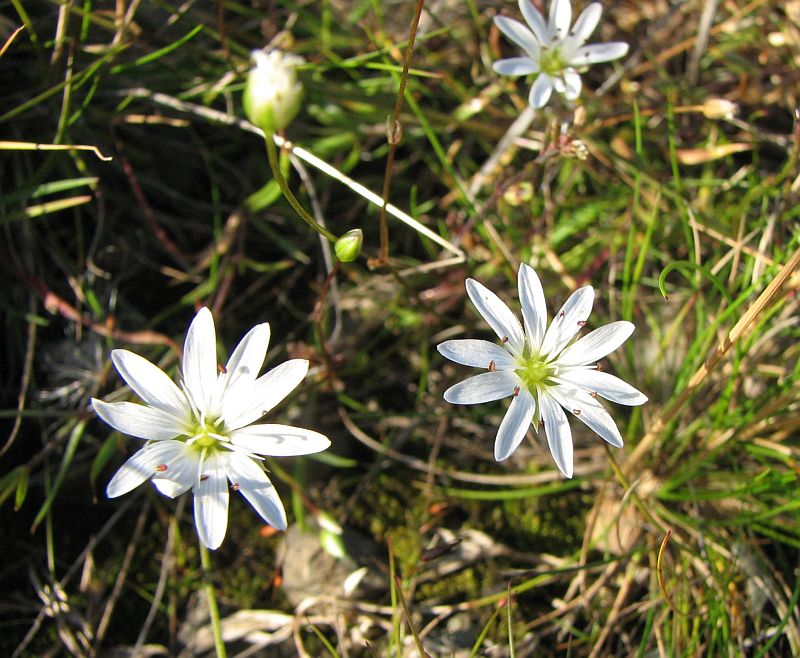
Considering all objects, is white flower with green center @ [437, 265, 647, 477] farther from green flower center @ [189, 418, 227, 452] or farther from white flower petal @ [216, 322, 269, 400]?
green flower center @ [189, 418, 227, 452]

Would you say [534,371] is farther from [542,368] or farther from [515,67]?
[515,67]

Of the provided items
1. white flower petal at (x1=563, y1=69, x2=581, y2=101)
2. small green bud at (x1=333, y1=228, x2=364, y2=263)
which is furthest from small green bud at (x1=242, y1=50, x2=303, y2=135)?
white flower petal at (x1=563, y1=69, x2=581, y2=101)

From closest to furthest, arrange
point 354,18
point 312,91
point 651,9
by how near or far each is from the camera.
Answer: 1. point 312,91
2. point 354,18
3. point 651,9

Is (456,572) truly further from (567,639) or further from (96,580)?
(96,580)

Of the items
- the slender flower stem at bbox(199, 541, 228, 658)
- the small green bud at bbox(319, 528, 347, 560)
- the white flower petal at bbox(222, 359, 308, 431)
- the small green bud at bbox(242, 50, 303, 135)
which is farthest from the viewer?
the small green bud at bbox(319, 528, 347, 560)

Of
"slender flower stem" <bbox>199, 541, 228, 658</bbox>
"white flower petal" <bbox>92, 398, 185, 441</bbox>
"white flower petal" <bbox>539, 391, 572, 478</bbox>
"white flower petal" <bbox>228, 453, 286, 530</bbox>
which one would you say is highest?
"white flower petal" <bbox>539, 391, 572, 478</bbox>

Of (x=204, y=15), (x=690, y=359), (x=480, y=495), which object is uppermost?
(x=204, y=15)

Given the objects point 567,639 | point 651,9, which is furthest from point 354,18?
point 567,639

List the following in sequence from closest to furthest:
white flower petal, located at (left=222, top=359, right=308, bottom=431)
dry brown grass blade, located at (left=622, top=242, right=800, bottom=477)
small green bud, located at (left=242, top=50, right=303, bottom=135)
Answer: small green bud, located at (left=242, top=50, right=303, bottom=135) → dry brown grass blade, located at (left=622, top=242, right=800, bottom=477) → white flower petal, located at (left=222, top=359, right=308, bottom=431)
